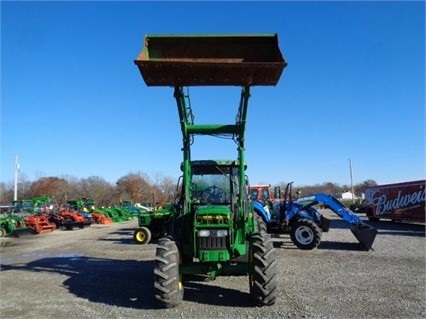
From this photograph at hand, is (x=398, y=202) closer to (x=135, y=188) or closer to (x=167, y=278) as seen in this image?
(x=167, y=278)

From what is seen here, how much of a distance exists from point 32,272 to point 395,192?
23294 millimetres

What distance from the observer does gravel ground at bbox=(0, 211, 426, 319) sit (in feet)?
23.9

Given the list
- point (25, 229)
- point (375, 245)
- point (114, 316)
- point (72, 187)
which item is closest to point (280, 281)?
point (114, 316)

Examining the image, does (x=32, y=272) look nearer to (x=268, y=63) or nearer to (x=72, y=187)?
(x=268, y=63)

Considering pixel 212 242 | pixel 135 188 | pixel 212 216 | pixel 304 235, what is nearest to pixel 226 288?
pixel 212 242

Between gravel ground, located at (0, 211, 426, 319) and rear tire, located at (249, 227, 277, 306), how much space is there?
0.18m

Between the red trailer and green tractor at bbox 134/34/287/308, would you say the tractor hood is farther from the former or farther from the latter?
the red trailer

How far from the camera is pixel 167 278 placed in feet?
24.0

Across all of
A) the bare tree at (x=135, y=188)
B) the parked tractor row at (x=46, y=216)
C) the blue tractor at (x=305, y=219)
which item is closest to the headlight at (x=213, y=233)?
the blue tractor at (x=305, y=219)

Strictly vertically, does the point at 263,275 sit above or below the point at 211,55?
below

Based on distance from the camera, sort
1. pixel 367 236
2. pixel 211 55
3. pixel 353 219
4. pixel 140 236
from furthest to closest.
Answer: pixel 140 236, pixel 353 219, pixel 367 236, pixel 211 55

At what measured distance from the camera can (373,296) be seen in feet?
26.5

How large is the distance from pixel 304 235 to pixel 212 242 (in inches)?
313

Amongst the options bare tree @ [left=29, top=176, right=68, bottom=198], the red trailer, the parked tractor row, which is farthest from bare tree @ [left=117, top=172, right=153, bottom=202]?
the red trailer
